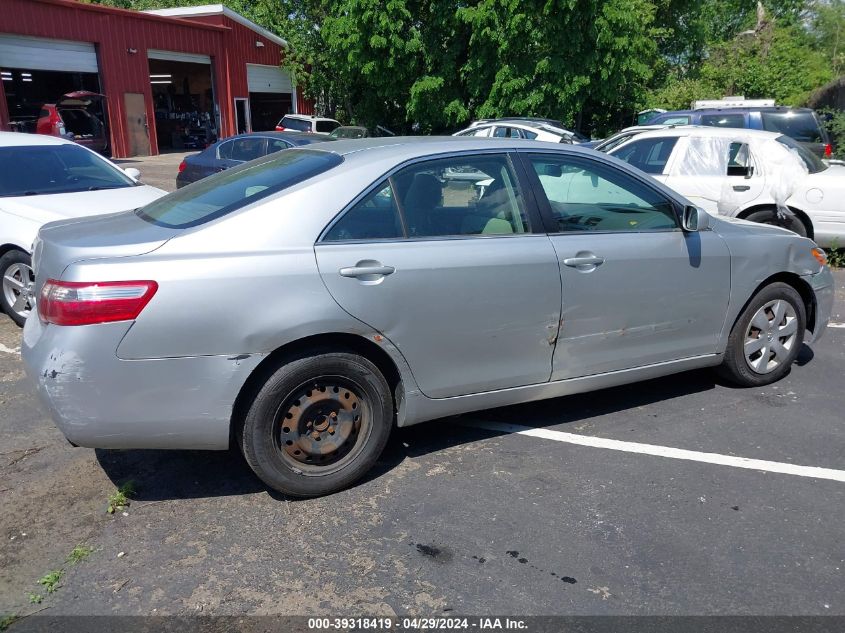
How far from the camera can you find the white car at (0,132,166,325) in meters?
6.38

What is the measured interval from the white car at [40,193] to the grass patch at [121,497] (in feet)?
9.96

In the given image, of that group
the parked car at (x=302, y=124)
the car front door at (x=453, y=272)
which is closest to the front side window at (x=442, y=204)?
the car front door at (x=453, y=272)

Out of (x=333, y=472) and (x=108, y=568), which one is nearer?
(x=108, y=568)

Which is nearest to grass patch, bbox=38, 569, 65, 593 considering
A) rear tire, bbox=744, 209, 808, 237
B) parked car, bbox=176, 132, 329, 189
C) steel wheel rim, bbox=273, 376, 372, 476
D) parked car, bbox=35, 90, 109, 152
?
steel wheel rim, bbox=273, 376, 372, 476

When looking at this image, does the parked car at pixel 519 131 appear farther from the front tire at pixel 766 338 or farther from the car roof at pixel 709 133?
the front tire at pixel 766 338

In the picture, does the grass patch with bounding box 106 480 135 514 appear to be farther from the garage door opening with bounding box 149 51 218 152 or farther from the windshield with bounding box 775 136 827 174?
the garage door opening with bounding box 149 51 218 152

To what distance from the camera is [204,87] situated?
33.1 m

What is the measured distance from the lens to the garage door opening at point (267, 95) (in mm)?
32094

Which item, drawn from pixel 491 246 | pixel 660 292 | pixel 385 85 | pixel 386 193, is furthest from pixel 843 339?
pixel 385 85

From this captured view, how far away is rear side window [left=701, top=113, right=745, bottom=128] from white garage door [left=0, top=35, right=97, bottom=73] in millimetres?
19964

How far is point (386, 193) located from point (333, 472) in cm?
143

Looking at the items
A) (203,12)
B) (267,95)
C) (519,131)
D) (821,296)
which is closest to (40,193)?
(821,296)

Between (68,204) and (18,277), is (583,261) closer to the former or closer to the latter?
(68,204)

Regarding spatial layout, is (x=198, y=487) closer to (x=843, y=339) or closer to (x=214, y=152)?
(x=843, y=339)
